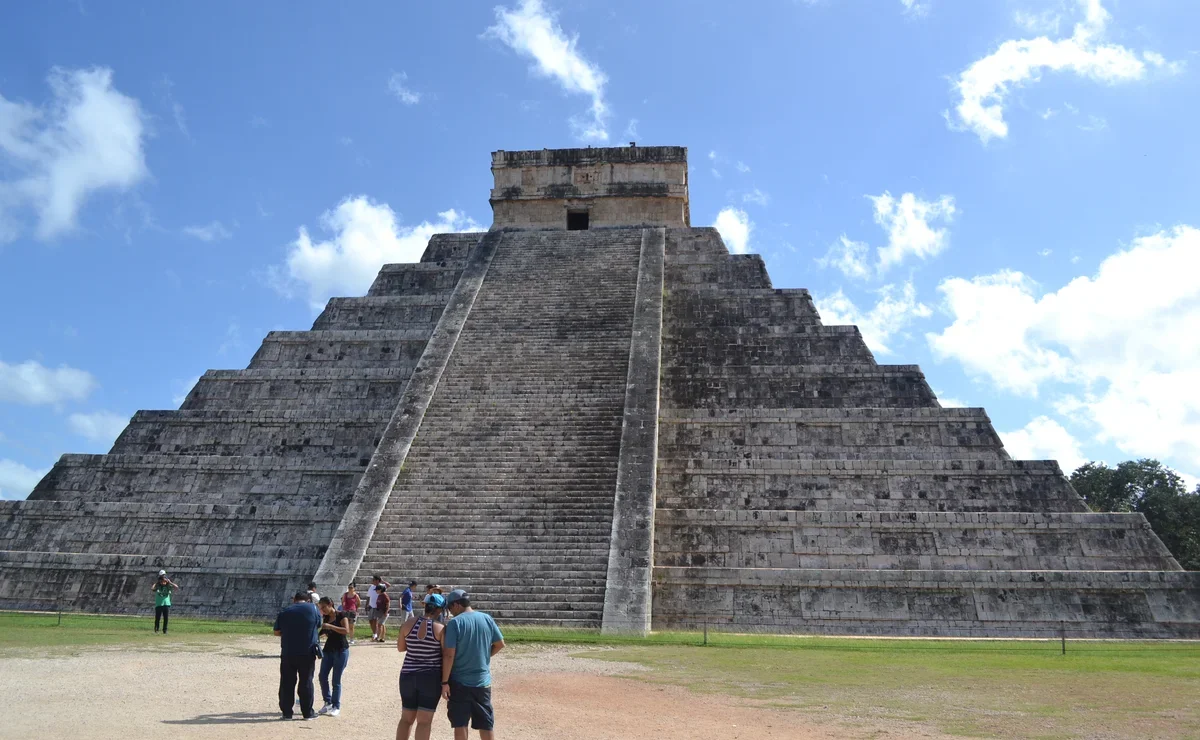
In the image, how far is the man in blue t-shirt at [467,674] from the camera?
4.87 metres

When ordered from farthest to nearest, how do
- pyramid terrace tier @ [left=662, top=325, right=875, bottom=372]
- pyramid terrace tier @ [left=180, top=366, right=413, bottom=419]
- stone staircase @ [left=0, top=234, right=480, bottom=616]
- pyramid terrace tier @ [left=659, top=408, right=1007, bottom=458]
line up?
pyramid terrace tier @ [left=662, top=325, right=875, bottom=372] < pyramid terrace tier @ [left=180, top=366, right=413, bottom=419] < pyramid terrace tier @ [left=659, top=408, right=1007, bottom=458] < stone staircase @ [left=0, top=234, right=480, bottom=616]

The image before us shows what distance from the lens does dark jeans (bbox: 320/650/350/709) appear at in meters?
6.71

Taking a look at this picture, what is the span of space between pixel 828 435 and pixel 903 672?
300 inches

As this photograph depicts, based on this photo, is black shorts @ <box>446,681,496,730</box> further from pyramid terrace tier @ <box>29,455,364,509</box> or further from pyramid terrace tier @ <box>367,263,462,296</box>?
pyramid terrace tier @ <box>367,263,462,296</box>

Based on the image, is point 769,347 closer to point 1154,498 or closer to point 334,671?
point 334,671

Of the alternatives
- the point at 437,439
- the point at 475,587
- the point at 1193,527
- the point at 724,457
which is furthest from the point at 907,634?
the point at 1193,527

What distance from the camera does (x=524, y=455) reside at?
15.4 m

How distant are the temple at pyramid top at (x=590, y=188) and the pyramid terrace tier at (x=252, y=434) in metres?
9.39

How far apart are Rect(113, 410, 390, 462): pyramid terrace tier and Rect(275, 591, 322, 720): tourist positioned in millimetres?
10287

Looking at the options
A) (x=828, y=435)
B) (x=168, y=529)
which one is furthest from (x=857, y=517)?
A: (x=168, y=529)

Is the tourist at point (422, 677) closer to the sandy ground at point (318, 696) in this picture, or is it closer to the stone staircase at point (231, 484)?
the sandy ground at point (318, 696)

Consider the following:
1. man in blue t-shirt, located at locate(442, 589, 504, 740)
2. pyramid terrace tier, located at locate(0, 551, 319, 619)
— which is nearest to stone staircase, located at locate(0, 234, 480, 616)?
pyramid terrace tier, located at locate(0, 551, 319, 619)

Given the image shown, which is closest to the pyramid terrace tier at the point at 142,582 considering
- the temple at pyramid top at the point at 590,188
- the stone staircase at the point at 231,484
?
the stone staircase at the point at 231,484

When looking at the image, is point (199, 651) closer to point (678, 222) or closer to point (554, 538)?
point (554, 538)
